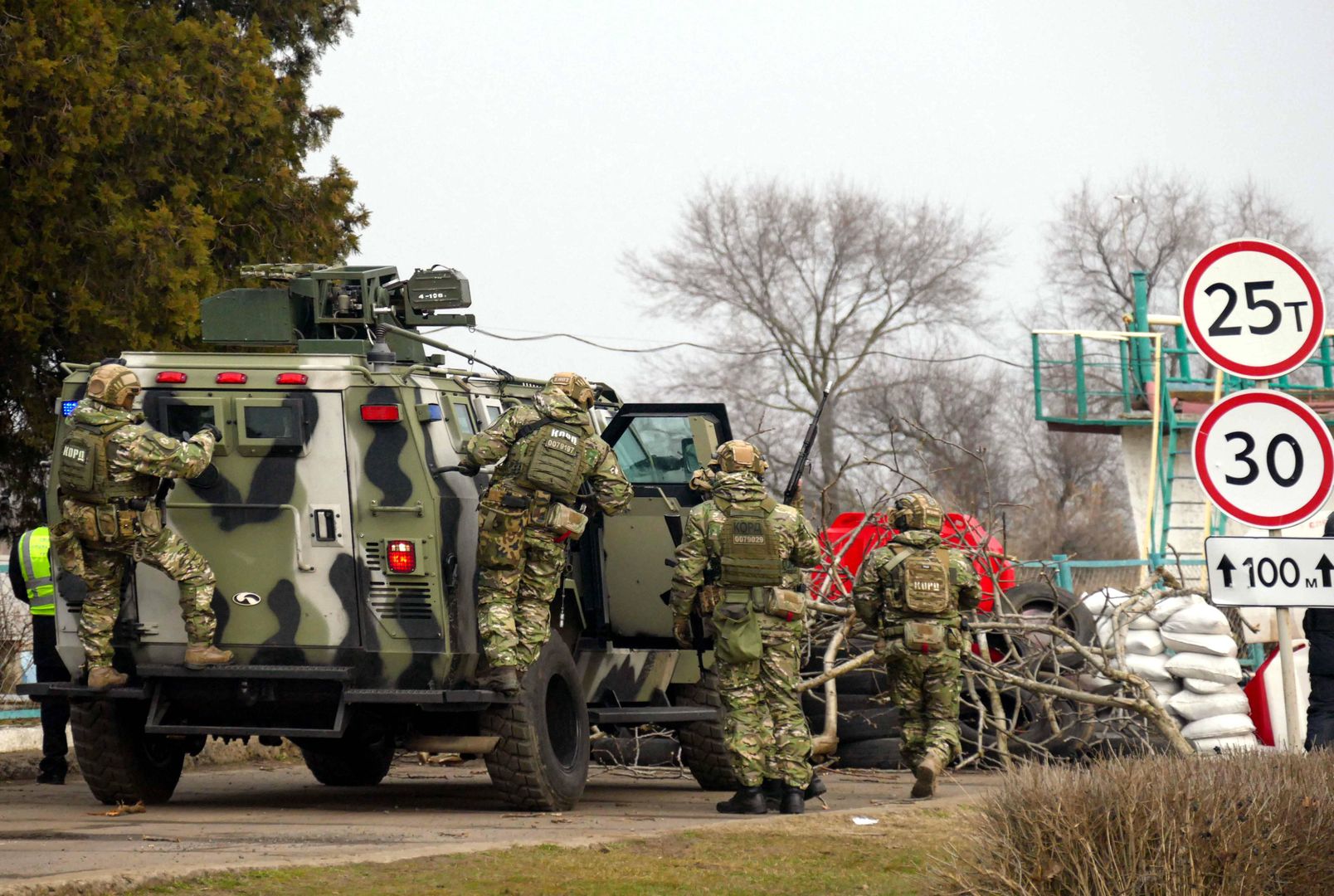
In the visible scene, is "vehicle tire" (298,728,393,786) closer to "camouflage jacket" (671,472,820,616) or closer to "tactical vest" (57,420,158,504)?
"camouflage jacket" (671,472,820,616)

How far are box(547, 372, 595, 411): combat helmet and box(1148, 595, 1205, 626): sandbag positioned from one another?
5.04 metres

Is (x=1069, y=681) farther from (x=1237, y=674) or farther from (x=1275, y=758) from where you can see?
(x=1275, y=758)

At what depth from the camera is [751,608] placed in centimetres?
938

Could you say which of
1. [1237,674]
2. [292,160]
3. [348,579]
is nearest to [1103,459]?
[292,160]

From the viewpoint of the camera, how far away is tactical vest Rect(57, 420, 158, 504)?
28.8ft

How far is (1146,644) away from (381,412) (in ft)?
19.9

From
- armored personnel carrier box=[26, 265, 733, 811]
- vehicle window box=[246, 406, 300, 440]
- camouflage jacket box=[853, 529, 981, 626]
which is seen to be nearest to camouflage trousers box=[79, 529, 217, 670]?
armored personnel carrier box=[26, 265, 733, 811]

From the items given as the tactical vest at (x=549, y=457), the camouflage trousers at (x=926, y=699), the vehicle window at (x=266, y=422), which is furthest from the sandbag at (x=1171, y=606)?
the vehicle window at (x=266, y=422)

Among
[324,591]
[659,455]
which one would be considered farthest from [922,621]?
[324,591]

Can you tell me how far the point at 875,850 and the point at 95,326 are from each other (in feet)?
33.9

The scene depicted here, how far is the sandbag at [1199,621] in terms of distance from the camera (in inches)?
475

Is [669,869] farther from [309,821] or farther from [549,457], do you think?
[309,821]

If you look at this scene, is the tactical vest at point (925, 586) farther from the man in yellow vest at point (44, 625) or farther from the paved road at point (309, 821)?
the man in yellow vest at point (44, 625)

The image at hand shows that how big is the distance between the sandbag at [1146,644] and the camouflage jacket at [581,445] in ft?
15.2
